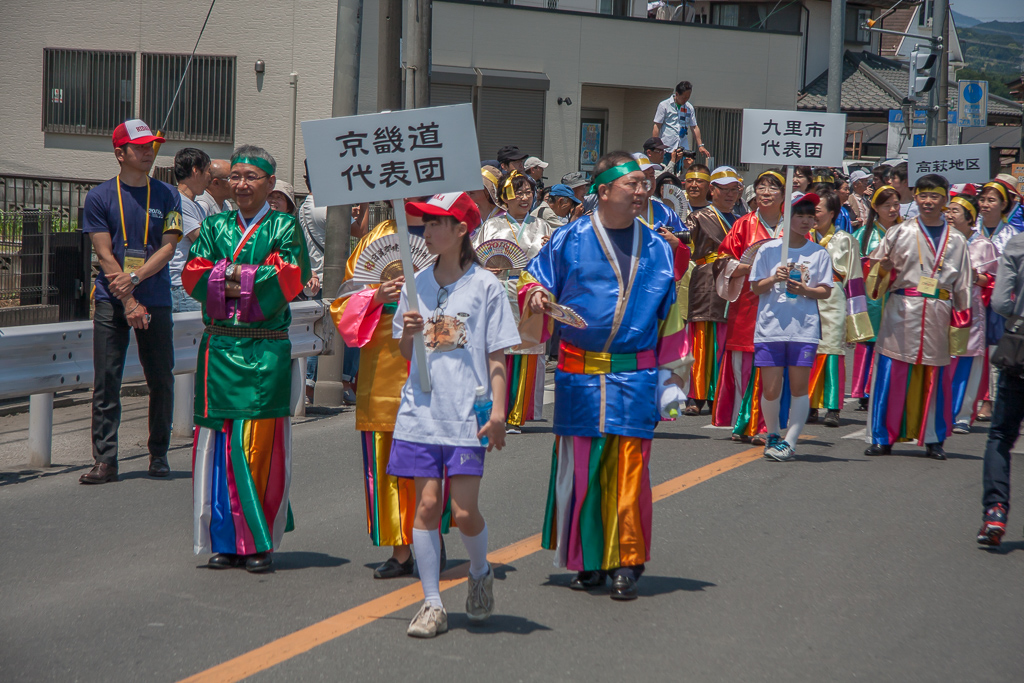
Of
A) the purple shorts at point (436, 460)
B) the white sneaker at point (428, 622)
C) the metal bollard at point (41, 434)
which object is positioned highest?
the purple shorts at point (436, 460)

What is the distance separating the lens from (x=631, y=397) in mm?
5086

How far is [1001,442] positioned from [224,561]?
4133 millimetres

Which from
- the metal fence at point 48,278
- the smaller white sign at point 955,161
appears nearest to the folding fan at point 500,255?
the metal fence at point 48,278

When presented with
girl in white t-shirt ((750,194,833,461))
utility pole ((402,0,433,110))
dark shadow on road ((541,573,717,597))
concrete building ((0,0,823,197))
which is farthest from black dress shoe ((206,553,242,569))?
concrete building ((0,0,823,197))

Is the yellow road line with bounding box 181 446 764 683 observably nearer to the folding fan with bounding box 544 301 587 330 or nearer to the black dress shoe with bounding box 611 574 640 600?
the black dress shoe with bounding box 611 574 640 600

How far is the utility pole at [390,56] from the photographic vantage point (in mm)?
10898

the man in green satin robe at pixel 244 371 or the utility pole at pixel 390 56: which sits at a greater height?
the utility pole at pixel 390 56

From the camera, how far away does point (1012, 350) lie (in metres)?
5.74

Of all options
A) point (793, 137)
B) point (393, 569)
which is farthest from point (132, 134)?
point (793, 137)

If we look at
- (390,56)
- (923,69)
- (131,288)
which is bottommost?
(131,288)

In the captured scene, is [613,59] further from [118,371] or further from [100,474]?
[100,474]

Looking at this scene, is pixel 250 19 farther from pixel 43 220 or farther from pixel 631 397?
pixel 631 397

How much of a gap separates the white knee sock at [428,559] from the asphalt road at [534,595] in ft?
0.59

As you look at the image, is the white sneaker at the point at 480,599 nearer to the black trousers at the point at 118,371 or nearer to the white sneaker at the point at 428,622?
the white sneaker at the point at 428,622
